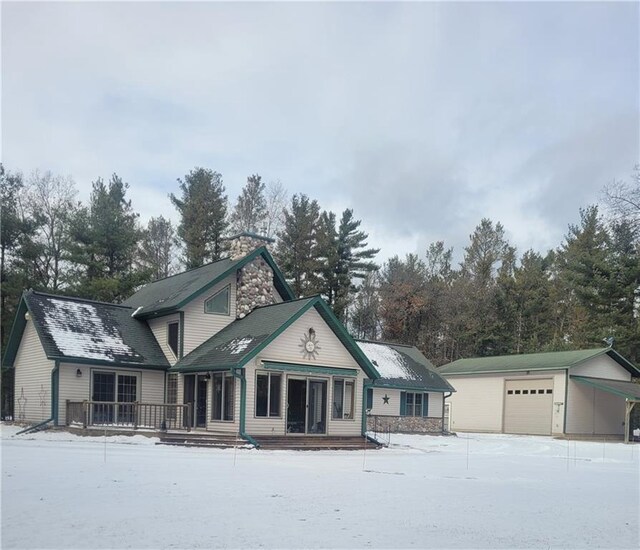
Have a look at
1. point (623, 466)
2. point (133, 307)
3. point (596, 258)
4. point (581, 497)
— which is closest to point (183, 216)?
point (133, 307)

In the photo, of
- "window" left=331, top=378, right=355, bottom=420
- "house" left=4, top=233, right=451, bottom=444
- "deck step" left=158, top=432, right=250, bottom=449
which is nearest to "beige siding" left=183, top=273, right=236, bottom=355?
"house" left=4, top=233, right=451, bottom=444

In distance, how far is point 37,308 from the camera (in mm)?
22406

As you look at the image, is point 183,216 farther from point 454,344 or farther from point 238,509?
point 238,509

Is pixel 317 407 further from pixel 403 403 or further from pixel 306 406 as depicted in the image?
pixel 403 403

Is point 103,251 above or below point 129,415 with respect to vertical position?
above

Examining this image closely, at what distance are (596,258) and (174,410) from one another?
95.8 ft

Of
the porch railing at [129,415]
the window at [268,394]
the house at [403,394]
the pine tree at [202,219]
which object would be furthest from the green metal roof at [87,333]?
the pine tree at [202,219]

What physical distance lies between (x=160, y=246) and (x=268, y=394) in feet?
99.3

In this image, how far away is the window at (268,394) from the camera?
2050cm

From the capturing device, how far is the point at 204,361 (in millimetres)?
21453

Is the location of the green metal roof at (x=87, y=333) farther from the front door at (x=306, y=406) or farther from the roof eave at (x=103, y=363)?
the front door at (x=306, y=406)

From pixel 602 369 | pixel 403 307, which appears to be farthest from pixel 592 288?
pixel 403 307

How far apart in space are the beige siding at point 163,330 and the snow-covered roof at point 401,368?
10.3 metres

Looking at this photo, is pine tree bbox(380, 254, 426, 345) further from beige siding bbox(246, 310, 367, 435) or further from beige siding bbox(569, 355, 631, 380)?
beige siding bbox(246, 310, 367, 435)
